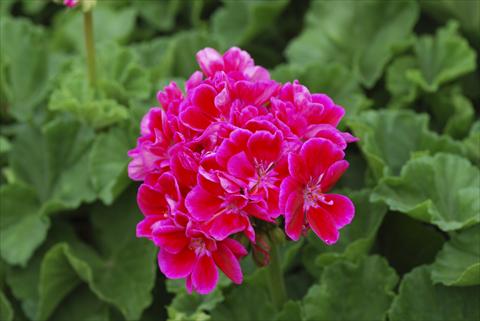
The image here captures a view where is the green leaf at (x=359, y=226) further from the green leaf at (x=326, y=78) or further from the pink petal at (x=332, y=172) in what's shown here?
the pink petal at (x=332, y=172)

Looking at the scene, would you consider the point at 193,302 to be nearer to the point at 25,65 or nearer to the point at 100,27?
the point at 25,65

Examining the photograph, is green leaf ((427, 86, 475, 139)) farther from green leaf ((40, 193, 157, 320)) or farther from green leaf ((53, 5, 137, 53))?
green leaf ((53, 5, 137, 53))

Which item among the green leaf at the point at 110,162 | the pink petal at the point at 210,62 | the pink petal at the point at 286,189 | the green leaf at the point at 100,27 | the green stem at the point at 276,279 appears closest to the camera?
the pink petal at the point at 286,189

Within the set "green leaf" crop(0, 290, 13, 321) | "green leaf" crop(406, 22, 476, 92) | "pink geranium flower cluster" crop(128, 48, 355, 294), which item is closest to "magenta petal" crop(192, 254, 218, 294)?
"pink geranium flower cluster" crop(128, 48, 355, 294)

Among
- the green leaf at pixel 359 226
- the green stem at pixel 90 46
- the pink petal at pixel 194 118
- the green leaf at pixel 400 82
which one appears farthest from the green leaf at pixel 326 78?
the pink petal at pixel 194 118

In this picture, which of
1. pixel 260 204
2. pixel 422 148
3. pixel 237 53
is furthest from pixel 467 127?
pixel 260 204

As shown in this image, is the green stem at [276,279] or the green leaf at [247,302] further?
the green leaf at [247,302]

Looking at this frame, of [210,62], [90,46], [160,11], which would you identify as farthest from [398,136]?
[160,11]
